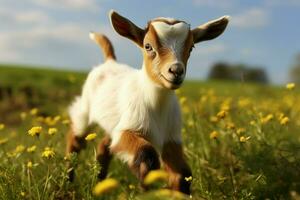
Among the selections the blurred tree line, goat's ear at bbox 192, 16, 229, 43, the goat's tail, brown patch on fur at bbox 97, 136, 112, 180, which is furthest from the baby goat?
the blurred tree line

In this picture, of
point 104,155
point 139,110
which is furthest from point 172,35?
point 104,155

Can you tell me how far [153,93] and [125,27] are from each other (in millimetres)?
596

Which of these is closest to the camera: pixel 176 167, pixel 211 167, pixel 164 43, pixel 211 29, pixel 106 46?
pixel 164 43

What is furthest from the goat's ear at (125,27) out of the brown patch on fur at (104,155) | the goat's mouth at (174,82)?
the brown patch on fur at (104,155)

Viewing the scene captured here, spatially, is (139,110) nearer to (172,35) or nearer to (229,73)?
(172,35)

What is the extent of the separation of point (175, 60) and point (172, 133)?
0.93 metres

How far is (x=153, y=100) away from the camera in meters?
4.55

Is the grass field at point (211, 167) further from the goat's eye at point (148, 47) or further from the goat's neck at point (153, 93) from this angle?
the goat's eye at point (148, 47)

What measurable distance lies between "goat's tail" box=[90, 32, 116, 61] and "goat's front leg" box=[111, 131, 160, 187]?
2.22m

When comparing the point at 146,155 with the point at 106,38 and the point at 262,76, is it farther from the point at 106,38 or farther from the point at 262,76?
the point at 262,76

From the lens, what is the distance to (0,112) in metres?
17.2

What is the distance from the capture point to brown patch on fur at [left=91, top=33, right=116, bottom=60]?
21.6ft

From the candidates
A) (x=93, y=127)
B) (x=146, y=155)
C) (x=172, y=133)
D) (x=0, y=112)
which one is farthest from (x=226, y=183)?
(x=0, y=112)

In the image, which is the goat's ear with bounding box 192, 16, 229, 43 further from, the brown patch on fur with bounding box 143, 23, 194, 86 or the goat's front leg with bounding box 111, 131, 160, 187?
the goat's front leg with bounding box 111, 131, 160, 187
